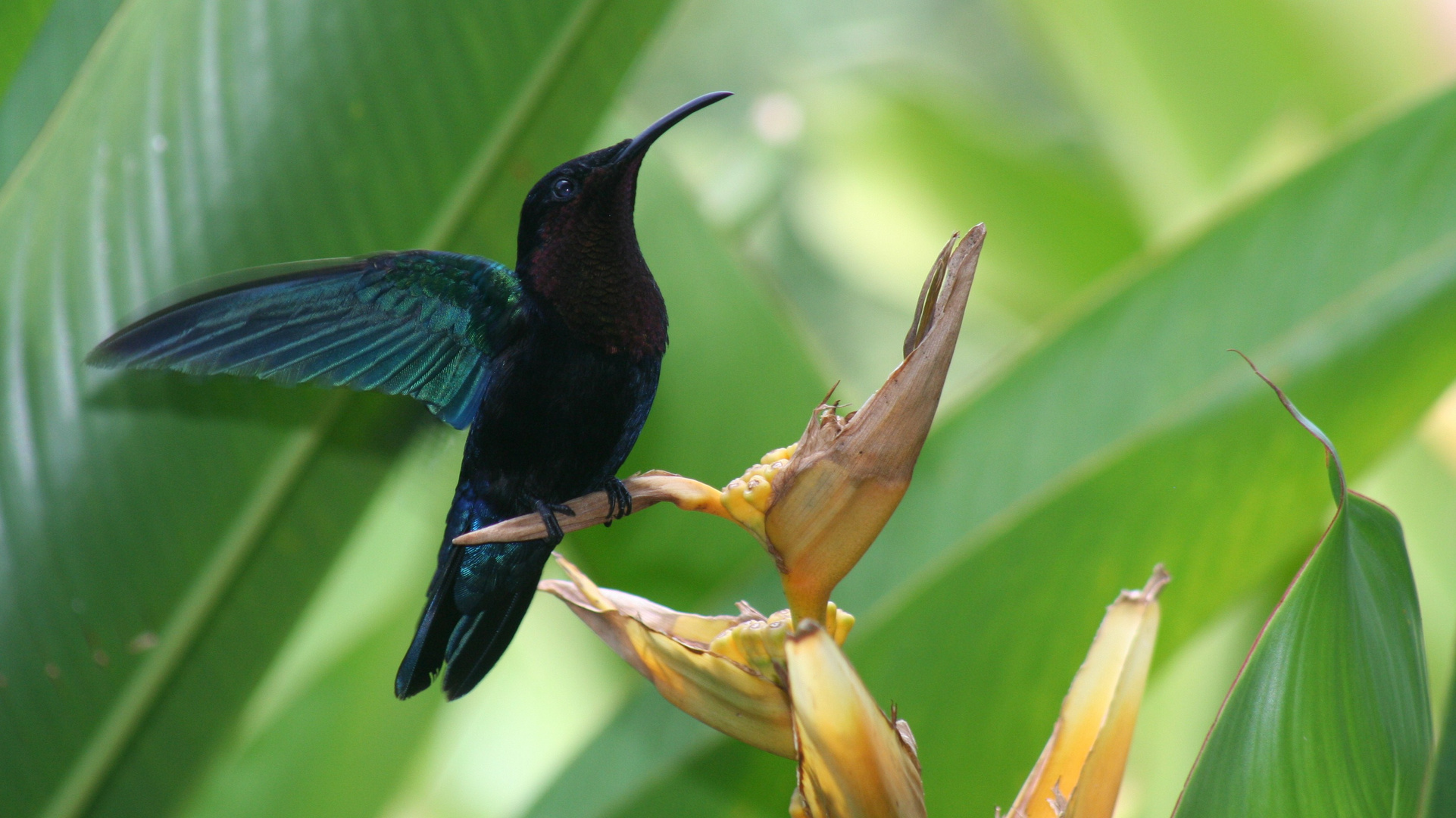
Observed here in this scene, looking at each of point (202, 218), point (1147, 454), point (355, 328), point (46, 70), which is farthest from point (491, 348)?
point (46, 70)

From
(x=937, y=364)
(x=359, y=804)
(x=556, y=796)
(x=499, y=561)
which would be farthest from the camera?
(x=359, y=804)

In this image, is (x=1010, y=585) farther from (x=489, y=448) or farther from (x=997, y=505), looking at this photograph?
(x=489, y=448)

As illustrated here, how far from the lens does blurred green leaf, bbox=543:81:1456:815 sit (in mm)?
705

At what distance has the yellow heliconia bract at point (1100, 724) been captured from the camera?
1.55ft

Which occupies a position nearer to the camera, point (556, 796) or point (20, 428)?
point (20, 428)

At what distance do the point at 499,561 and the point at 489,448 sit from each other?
0.19ft

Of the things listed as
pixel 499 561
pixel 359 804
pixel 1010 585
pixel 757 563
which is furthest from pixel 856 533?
pixel 359 804

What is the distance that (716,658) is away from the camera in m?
0.43

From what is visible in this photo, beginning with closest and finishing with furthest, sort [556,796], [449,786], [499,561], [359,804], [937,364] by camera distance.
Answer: [937,364], [499,561], [556,796], [359,804], [449,786]

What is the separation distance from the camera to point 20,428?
721mm

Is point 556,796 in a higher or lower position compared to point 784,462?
lower

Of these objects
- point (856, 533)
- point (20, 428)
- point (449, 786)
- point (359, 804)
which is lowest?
point (449, 786)

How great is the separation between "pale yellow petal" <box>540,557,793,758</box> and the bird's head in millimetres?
114

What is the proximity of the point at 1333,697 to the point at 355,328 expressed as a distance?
42 cm
